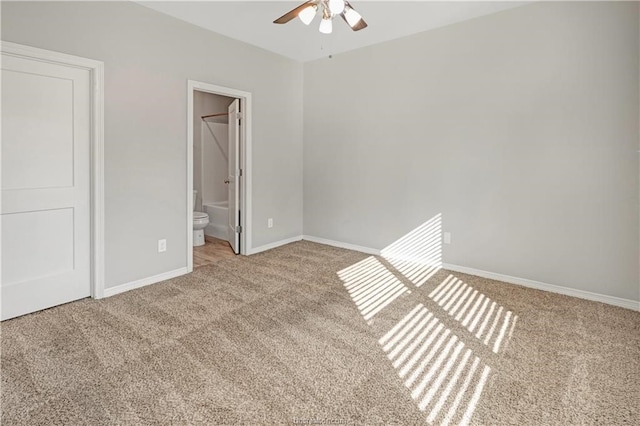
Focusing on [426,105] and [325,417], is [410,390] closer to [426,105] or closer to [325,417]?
[325,417]

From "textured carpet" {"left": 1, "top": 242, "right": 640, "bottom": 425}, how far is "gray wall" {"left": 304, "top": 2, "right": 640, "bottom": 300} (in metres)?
0.53

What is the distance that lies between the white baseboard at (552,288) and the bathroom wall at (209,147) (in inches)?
164

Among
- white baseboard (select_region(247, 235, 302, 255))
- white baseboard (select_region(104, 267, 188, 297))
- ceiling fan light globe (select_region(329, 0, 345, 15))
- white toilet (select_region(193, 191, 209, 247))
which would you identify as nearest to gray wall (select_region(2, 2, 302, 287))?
white baseboard (select_region(104, 267, 188, 297))

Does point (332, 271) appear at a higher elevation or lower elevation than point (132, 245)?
lower

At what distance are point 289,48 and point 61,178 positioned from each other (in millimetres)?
2883

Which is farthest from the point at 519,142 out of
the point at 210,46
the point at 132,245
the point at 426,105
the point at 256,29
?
the point at 132,245

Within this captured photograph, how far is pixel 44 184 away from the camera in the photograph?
270cm

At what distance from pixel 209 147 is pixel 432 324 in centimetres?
501

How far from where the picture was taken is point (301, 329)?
249 cm

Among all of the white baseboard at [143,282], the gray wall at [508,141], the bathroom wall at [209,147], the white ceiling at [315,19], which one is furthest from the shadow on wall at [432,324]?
the bathroom wall at [209,147]

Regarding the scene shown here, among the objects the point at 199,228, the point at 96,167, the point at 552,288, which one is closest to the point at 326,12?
the point at 96,167

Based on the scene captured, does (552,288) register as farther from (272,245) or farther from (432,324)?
(272,245)

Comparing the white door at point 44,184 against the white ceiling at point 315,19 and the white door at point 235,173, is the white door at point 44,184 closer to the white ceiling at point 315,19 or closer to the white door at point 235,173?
the white ceiling at point 315,19

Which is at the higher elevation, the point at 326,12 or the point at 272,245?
the point at 326,12
